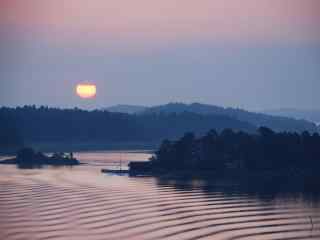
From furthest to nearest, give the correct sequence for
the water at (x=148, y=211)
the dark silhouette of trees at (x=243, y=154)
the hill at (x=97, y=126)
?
the hill at (x=97, y=126), the dark silhouette of trees at (x=243, y=154), the water at (x=148, y=211)

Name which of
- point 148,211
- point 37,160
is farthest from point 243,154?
point 148,211

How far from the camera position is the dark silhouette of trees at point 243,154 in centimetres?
2189

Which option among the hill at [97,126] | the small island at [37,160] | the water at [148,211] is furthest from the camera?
the hill at [97,126]

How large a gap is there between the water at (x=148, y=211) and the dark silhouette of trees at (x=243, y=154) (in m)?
2.47

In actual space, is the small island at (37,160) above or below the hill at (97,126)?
below

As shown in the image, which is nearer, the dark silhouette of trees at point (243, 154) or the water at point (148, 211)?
the water at point (148, 211)

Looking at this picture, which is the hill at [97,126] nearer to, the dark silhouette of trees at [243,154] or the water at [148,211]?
the dark silhouette of trees at [243,154]

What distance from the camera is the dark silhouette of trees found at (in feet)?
71.8

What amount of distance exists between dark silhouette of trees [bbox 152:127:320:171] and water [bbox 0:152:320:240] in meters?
2.47

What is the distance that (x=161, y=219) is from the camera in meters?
12.5

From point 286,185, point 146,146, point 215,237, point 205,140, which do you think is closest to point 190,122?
point 146,146

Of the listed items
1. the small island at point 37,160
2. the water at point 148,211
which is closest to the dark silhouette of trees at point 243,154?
the water at point 148,211

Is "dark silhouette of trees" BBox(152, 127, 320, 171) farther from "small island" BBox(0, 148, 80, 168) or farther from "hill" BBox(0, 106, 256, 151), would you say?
"hill" BBox(0, 106, 256, 151)

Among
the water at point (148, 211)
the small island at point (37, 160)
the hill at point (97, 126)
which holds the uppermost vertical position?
the hill at point (97, 126)
